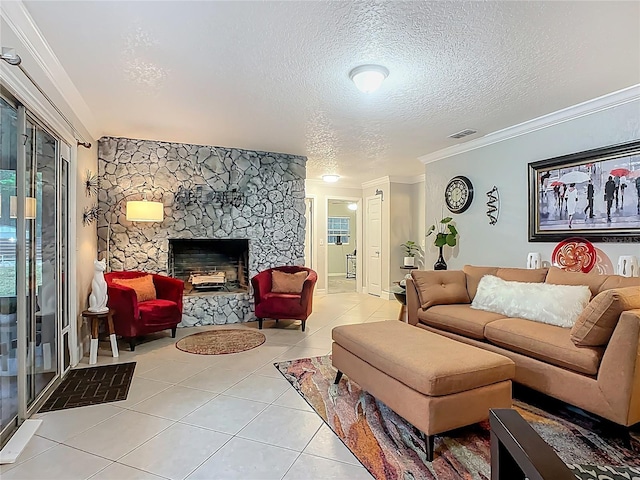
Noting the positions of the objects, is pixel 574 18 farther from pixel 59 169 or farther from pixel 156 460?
pixel 59 169

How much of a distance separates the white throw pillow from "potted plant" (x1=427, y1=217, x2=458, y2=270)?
1444 mm

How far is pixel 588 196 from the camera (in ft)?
11.4

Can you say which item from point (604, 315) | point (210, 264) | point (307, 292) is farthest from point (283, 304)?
point (604, 315)

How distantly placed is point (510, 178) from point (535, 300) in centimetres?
181

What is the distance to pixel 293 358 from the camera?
12.1ft

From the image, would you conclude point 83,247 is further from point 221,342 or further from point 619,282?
point 619,282

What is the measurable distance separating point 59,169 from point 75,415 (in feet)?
6.90

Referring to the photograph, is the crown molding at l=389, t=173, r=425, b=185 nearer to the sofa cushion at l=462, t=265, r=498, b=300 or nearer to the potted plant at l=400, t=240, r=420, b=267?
the potted plant at l=400, t=240, r=420, b=267

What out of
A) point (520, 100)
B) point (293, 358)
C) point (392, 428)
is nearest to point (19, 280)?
point (293, 358)

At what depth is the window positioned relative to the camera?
1130 centimetres

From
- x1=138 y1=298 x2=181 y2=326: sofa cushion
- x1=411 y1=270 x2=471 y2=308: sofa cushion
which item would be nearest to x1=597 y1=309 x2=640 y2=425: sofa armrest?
x1=411 y1=270 x2=471 y2=308: sofa cushion

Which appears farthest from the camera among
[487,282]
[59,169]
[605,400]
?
[487,282]

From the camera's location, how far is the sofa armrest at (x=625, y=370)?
207 centimetres

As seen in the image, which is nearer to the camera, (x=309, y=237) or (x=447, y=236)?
(x=447, y=236)
